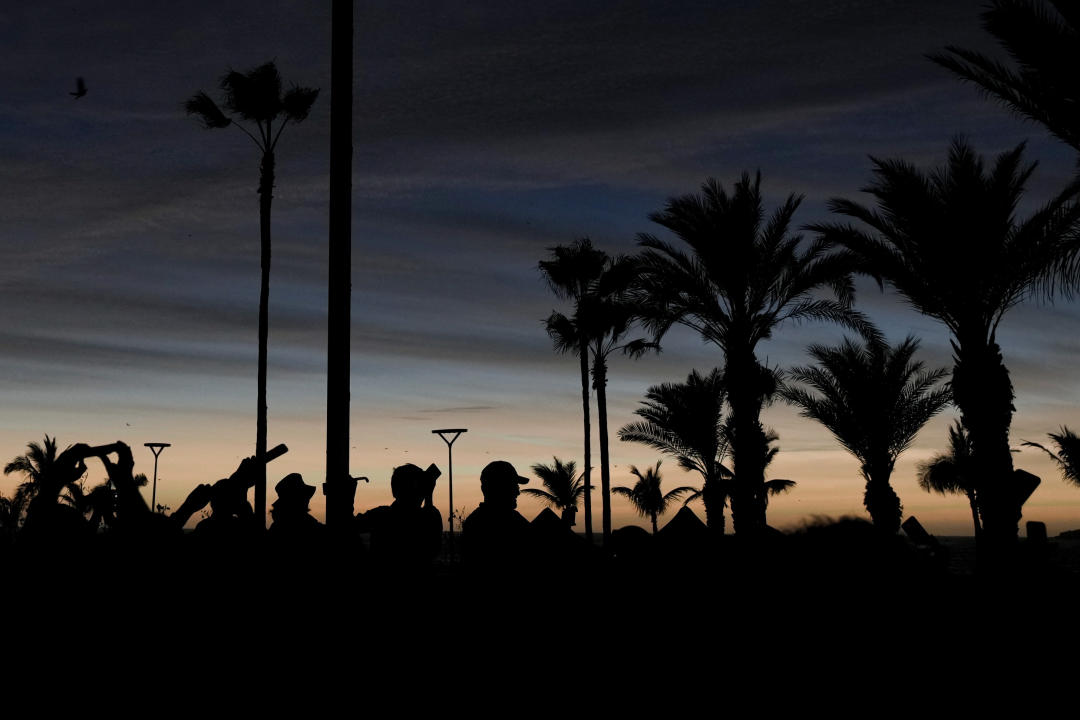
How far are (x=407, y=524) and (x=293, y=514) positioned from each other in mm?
471

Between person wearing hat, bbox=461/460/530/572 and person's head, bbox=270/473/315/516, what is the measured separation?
103 centimetres

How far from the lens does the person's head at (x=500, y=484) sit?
10.2 ft

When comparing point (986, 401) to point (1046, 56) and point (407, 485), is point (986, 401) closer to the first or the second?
point (1046, 56)

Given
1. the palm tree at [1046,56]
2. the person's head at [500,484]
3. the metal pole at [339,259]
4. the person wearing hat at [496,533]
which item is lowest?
the person wearing hat at [496,533]

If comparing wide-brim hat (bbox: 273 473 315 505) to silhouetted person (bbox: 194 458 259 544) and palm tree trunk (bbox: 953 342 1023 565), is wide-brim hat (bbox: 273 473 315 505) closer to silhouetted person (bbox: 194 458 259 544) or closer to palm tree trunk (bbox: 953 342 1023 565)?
silhouetted person (bbox: 194 458 259 544)

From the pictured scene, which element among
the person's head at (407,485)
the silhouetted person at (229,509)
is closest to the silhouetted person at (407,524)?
the person's head at (407,485)

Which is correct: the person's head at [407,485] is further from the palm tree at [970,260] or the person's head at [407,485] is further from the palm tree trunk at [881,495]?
the palm tree trunk at [881,495]

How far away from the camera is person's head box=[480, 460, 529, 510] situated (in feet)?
10.2

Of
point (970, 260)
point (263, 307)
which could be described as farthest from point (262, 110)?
point (970, 260)

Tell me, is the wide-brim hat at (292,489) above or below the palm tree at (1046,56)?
below

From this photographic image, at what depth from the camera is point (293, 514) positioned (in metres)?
3.75

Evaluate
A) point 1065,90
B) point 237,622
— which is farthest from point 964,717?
point 1065,90

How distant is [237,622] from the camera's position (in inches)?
119

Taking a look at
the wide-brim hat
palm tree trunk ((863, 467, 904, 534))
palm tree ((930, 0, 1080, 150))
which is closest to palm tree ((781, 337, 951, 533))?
palm tree trunk ((863, 467, 904, 534))
